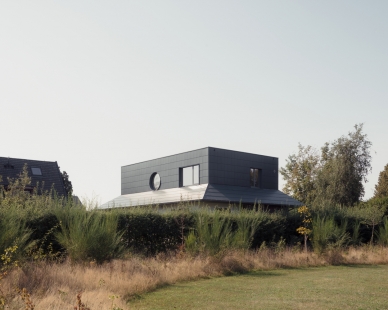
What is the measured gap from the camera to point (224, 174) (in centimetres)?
3600

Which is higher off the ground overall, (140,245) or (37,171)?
(37,171)

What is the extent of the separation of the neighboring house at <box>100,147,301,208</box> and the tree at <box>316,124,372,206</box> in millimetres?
5566

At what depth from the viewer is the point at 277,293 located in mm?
10594

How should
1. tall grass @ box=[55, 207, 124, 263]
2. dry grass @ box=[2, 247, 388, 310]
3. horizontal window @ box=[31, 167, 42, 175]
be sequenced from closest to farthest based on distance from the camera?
dry grass @ box=[2, 247, 388, 310], tall grass @ box=[55, 207, 124, 263], horizontal window @ box=[31, 167, 42, 175]

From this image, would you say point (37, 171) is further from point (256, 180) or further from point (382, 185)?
point (382, 185)

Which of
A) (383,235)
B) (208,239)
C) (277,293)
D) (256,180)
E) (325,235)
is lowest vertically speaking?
(277,293)

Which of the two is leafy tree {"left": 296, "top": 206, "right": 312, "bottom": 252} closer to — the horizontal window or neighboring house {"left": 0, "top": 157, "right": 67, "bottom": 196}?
neighboring house {"left": 0, "top": 157, "right": 67, "bottom": 196}

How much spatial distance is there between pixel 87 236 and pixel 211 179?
22.7 meters

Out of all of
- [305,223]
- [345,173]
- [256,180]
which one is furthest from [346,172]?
[305,223]

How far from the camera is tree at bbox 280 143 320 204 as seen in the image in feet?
161

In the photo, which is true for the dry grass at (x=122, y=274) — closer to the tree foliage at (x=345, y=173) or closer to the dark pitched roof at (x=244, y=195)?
the dark pitched roof at (x=244, y=195)

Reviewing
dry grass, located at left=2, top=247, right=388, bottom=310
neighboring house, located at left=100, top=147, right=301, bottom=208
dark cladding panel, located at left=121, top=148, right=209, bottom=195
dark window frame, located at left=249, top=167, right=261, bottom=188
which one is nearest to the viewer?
dry grass, located at left=2, top=247, right=388, bottom=310

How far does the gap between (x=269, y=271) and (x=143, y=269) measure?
4.71m

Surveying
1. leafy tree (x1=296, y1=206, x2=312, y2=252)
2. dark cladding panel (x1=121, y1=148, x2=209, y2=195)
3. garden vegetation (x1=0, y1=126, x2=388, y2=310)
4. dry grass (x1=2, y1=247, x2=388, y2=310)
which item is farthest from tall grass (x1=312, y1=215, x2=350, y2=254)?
dark cladding panel (x1=121, y1=148, x2=209, y2=195)
